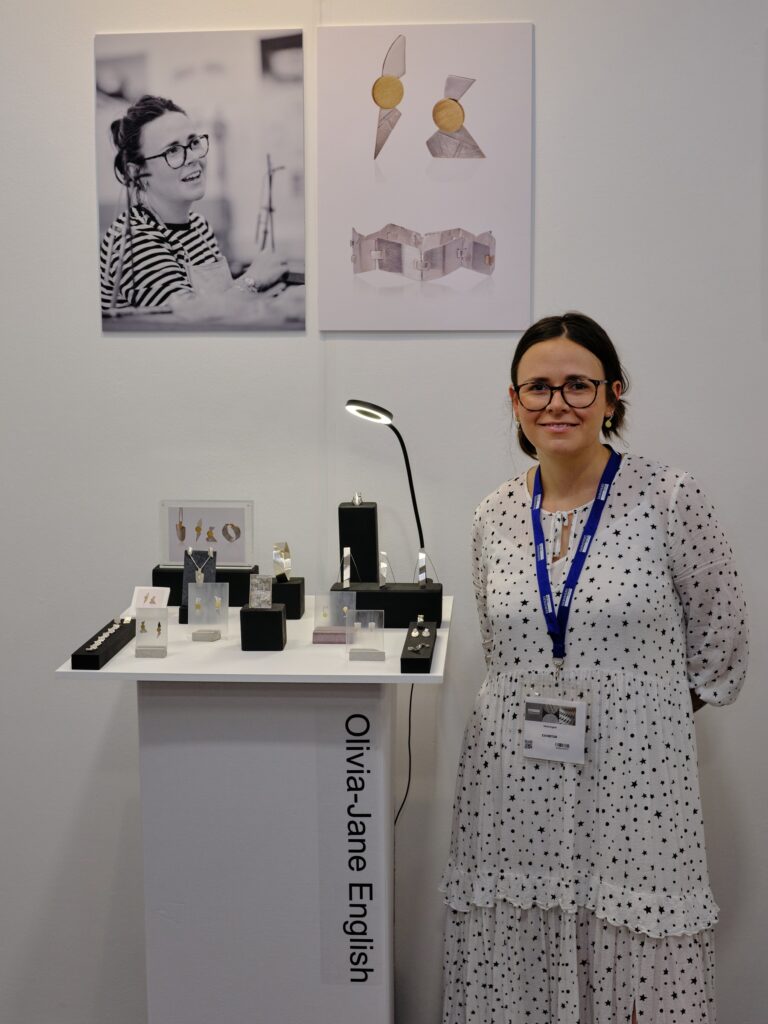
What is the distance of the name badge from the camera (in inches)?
87.4

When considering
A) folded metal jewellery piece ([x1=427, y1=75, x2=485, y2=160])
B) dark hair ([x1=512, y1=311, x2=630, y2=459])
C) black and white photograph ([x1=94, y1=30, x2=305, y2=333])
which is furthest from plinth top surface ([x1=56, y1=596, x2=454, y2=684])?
folded metal jewellery piece ([x1=427, y1=75, x2=485, y2=160])

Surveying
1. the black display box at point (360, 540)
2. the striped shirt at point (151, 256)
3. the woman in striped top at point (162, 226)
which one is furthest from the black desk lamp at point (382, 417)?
the striped shirt at point (151, 256)

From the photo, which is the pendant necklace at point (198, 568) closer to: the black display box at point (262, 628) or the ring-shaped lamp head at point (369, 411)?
the black display box at point (262, 628)

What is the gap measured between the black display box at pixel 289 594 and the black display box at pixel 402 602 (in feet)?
0.39

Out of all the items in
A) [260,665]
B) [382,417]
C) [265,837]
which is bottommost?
[265,837]

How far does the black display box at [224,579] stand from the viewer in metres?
2.69

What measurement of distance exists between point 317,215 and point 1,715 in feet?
5.27

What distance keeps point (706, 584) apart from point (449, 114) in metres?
1.35

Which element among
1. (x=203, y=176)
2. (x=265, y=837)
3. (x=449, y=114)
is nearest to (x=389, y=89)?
(x=449, y=114)

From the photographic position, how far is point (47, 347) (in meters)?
3.04

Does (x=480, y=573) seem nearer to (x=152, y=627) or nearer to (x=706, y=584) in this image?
(x=706, y=584)

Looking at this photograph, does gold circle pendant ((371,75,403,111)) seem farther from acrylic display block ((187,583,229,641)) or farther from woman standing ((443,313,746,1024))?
acrylic display block ((187,583,229,641))

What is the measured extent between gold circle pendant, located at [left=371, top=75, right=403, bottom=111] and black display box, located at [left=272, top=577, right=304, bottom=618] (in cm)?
120

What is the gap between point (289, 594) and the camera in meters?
2.67
